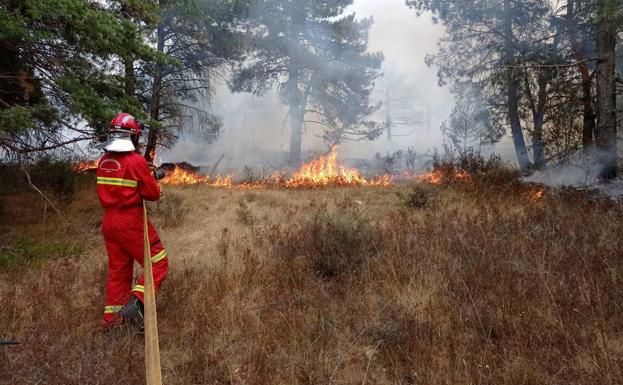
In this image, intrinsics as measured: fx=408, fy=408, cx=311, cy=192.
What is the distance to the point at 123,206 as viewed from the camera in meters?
3.54

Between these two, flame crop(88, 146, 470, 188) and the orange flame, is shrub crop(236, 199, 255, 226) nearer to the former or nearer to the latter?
flame crop(88, 146, 470, 188)

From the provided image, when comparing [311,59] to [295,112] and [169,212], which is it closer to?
[295,112]

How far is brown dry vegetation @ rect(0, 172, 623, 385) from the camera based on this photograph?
2693 mm

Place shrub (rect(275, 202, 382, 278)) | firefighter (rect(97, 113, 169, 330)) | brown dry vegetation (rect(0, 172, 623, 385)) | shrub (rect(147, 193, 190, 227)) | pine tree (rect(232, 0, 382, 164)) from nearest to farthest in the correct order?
1. brown dry vegetation (rect(0, 172, 623, 385))
2. firefighter (rect(97, 113, 169, 330))
3. shrub (rect(275, 202, 382, 278))
4. shrub (rect(147, 193, 190, 227))
5. pine tree (rect(232, 0, 382, 164))

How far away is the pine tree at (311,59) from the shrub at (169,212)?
10.2 m

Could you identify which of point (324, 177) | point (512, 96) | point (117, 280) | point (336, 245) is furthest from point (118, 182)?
point (512, 96)

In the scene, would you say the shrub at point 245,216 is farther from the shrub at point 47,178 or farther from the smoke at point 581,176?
the smoke at point 581,176

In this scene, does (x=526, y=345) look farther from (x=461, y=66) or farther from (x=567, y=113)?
(x=461, y=66)

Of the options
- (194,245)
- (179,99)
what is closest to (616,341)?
(194,245)

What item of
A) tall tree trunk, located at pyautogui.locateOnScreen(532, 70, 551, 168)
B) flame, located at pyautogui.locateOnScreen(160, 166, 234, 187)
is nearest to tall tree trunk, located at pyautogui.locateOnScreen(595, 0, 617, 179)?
tall tree trunk, located at pyautogui.locateOnScreen(532, 70, 551, 168)

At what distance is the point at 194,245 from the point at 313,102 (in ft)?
48.7

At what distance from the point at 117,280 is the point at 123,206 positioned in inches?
25.8

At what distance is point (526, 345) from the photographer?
9.20ft

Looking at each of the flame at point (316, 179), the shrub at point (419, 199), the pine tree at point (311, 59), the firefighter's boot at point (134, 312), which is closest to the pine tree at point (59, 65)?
the firefighter's boot at point (134, 312)
